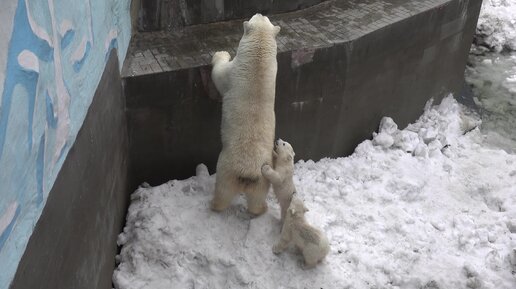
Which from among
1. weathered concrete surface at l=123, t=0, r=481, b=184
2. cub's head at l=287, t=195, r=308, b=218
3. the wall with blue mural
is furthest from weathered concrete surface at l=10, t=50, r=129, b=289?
cub's head at l=287, t=195, r=308, b=218

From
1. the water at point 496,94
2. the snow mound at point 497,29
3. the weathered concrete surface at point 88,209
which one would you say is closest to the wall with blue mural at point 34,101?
the weathered concrete surface at point 88,209

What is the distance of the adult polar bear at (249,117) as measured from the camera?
4059 mm

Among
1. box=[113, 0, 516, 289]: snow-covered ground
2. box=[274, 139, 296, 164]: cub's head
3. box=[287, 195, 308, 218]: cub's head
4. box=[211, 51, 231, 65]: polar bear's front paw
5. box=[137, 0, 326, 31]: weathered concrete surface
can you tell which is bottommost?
box=[113, 0, 516, 289]: snow-covered ground

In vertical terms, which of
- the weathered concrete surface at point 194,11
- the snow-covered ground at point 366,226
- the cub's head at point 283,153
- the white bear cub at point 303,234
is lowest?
the snow-covered ground at point 366,226

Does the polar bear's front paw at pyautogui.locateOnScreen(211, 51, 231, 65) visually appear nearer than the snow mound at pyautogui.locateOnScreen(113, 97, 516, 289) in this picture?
No

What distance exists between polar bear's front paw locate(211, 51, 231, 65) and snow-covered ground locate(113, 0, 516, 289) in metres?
1.06

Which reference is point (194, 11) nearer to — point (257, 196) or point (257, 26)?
point (257, 26)

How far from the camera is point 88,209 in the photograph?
3.15 m

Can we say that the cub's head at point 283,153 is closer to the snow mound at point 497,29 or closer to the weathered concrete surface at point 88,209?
the weathered concrete surface at point 88,209

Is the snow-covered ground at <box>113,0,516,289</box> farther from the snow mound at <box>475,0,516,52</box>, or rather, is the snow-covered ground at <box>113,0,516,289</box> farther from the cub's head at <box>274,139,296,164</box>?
the snow mound at <box>475,0,516,52</box>

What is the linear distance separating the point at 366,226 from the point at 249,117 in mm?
1578

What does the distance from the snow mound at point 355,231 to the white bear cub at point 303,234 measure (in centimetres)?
20

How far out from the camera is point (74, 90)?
2.77 metres

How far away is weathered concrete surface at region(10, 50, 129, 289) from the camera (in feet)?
7.65
